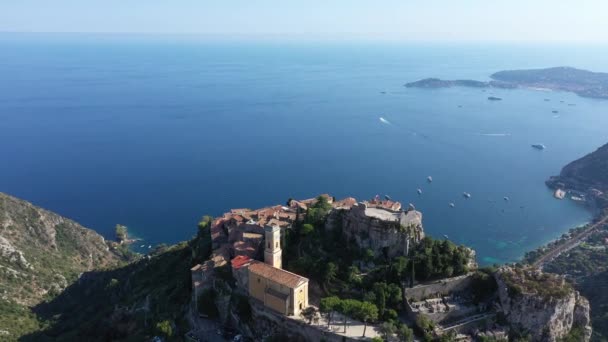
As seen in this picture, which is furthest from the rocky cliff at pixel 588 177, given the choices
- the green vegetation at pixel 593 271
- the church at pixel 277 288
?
the church at pixel 277 288

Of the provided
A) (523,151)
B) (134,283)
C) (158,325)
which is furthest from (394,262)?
(523,151)

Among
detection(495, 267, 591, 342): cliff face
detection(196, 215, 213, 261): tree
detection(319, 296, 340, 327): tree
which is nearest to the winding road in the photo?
detection(495, 267, 591, 342): cliff face

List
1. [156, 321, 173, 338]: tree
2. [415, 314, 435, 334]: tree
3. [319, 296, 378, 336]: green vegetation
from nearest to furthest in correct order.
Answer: [415, 314, 435, 334]: tree
[319, 296, 378, 336]: green vegetation
[156, 321, 173, 338]: tree

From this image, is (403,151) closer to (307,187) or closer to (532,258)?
(307,187)

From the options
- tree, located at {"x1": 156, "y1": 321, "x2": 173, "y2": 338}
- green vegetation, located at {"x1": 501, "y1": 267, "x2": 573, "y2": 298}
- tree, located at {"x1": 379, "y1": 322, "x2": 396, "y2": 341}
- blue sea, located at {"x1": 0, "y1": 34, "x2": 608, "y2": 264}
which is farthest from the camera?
blue sea, located at {"x1": 0, "y1": 34, "x2": 608, "y2": 264}

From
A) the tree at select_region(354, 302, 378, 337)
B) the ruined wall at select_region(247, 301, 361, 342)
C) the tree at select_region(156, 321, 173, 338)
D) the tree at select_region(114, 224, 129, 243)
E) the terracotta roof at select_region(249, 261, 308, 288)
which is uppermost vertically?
the terracotta roof at select_region(249, 261, 308, 288)

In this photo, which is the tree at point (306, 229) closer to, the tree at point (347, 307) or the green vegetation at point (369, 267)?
the green vegetation at point (369, 267)

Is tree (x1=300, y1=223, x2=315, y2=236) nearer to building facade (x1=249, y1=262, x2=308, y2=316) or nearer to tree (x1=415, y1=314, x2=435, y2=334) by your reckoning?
building facade (x1=249, y1=262, x2=308, y2=316)
